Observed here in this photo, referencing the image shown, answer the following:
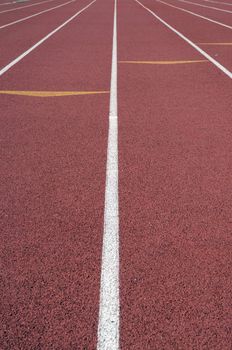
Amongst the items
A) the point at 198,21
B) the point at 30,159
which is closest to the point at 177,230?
the point at 30,159

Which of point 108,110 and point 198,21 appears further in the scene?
point 198,21

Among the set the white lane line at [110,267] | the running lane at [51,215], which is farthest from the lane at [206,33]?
the white lane line at [110,267]

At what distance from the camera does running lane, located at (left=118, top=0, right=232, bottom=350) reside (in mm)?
2363

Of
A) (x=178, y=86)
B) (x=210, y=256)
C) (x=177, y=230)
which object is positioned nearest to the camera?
(x=210, y=256)

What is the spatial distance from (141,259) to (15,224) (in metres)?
1.05

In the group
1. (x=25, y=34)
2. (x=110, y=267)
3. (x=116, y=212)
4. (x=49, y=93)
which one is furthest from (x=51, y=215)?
(x=25, y=34)

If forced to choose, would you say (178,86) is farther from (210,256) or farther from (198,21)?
(198,21)

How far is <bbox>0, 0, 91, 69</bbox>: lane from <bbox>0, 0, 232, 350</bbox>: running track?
2.90 metres

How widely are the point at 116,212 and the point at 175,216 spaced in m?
0.46

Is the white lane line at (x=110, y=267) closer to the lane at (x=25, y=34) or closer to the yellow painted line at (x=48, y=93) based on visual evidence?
the yellow painted line at (x=48, y=93)

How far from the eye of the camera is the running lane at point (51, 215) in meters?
2.39

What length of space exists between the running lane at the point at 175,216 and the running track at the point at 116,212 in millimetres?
10

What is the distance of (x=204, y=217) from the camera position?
3373 millimetres

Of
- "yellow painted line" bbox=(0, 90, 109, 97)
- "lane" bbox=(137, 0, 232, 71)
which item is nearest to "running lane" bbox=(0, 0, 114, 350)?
"yellow painted line" bbox=(0, 90, 109, 97)
